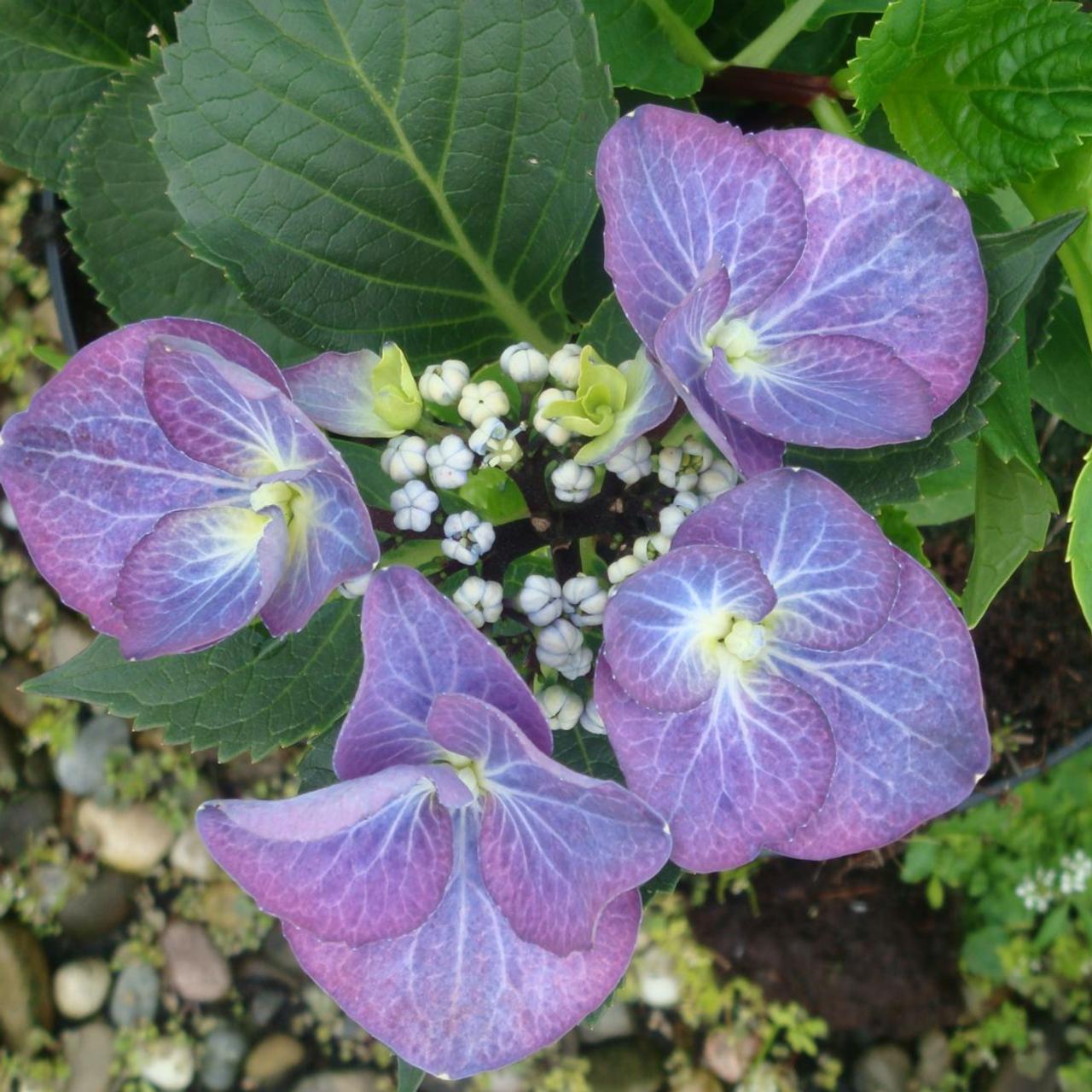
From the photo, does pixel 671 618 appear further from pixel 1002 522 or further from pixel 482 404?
pixel 1002 522

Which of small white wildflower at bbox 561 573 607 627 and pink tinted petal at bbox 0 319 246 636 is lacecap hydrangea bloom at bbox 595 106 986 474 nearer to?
small white wildflower at bbox 561 573 607 627

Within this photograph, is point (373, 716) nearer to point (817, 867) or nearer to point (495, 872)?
point (495, 872)

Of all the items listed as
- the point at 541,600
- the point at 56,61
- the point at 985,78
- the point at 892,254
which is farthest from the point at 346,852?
the point at 56,61

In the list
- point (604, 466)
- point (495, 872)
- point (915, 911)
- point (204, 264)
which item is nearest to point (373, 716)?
point (495, 872)

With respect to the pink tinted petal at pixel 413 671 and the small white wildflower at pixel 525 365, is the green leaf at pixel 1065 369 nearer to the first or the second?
the small white wildflower at pixel 525 365

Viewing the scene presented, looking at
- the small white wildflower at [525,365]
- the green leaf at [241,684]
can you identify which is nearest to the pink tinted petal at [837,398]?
the small white wildflower at [525,365]

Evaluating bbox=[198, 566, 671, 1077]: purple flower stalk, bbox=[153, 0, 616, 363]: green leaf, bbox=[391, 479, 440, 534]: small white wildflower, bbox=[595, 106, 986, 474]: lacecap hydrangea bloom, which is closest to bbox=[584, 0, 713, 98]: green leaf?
bbox=[153, 0, 616, 363]: green leaf
